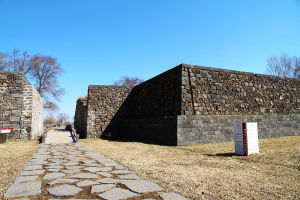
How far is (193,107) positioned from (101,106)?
24.5ft

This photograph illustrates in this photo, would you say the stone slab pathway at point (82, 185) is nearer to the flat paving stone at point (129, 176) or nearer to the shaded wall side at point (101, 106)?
the flat paving stone at point (129, 176)

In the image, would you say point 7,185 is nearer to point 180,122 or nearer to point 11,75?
point 180,122

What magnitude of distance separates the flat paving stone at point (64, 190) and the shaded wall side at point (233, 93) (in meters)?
7.02

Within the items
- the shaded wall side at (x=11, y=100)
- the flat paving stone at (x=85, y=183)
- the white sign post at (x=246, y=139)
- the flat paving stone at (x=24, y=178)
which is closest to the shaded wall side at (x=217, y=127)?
the white sign post at (x=246, y=139)

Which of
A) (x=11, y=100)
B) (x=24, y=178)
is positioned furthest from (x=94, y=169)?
(x=11, y=100)

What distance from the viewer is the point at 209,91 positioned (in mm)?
10844

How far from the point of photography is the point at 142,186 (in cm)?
338

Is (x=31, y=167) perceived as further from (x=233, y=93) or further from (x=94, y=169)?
(x=233, y=93)

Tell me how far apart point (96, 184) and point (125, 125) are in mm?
11766

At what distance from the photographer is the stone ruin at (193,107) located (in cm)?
995

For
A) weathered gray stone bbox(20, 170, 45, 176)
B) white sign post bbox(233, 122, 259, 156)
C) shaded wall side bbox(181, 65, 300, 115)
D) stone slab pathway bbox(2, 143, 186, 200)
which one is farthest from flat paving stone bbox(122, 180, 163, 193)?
shaded wall side bbox(181, 65, 300, 115)

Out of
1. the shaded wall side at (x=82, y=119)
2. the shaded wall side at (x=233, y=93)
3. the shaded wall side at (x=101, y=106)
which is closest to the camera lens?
the shaded wall side at (x=233, y=93)

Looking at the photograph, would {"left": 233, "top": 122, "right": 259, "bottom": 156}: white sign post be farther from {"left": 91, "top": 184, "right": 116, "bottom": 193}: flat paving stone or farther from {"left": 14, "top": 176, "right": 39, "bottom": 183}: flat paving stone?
{"left": 14, "top": 176, "right": 39, "bottom": 183}: flat paving stone

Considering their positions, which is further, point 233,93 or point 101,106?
point 101,106
